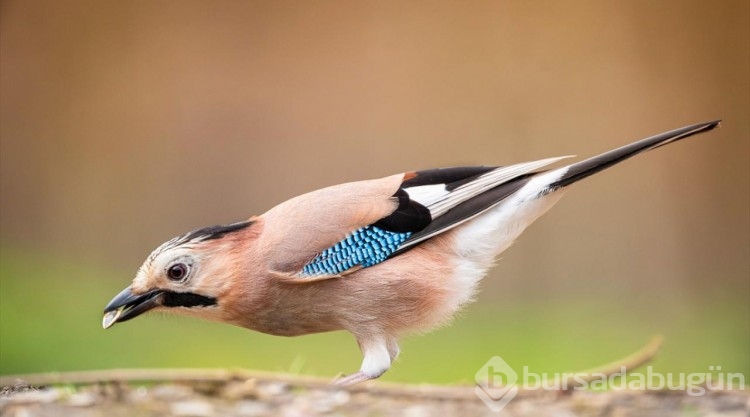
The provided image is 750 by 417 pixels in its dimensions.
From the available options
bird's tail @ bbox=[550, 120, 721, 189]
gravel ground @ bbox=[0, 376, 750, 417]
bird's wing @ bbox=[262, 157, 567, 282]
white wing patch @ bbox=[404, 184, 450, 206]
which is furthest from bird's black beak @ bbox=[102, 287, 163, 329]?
bird's tail @ bbox=[550, 120, 721, 189]

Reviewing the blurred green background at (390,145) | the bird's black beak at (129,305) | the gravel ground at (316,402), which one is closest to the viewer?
the gravel ground at (316,402)

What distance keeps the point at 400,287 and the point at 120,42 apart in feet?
4.79

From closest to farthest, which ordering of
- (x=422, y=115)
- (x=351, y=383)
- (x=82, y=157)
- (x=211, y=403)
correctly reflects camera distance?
(x=211, y=403) → (x=351, y=383) → (x=82, y=157) → (x=422, y=115)

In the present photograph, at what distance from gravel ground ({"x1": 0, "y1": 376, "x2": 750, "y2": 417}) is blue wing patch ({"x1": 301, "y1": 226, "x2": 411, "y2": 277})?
254mm

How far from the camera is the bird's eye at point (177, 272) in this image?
1.97 m

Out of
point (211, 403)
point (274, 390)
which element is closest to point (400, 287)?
point (274, 390)

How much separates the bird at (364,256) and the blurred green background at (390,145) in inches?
32.0

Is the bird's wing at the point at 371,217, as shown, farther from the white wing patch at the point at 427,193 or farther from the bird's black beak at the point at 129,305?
the bird's black beak at the point at 129,305

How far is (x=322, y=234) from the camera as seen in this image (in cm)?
211

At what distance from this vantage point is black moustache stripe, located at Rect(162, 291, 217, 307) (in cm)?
197

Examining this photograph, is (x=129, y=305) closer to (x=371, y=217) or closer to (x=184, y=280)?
(x=184, y=280)

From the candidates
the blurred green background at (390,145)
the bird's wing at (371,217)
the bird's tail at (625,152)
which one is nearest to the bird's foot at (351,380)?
the bird's wing at (371,217)

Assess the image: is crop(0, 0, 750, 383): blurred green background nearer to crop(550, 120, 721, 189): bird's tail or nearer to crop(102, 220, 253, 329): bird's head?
crop(102, 220, 253, 329): bird's head

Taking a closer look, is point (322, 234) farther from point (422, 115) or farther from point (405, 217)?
point (422, 115)
